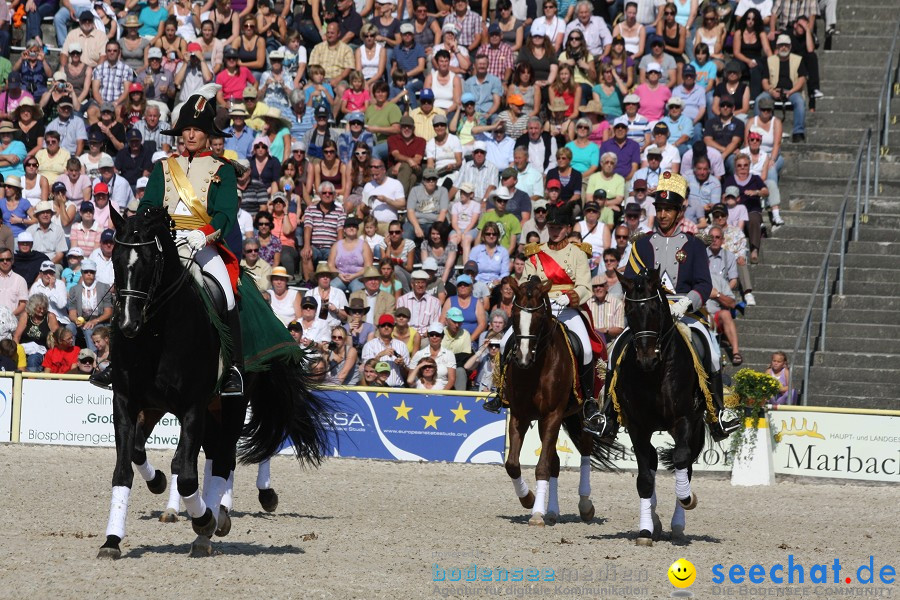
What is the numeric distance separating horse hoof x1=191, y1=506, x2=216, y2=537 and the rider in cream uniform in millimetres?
4488

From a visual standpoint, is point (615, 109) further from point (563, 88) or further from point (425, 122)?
point (425, 122)

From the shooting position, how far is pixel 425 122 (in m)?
23.8

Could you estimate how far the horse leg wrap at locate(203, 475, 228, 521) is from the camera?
1088 cm

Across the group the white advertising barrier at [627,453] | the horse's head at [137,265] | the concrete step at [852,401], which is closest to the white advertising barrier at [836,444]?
the white advertising barrier at [627,453]

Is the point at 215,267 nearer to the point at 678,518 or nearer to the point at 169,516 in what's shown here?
the point at 169,516

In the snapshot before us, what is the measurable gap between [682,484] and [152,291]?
16.1ft

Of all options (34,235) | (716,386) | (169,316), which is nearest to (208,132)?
(169,316)

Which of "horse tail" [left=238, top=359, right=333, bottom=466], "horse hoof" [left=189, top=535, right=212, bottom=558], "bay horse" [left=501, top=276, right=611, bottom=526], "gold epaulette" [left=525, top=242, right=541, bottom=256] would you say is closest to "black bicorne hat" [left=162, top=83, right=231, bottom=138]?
"horse tail" [left=238, top=359, right=333, bottom=466]

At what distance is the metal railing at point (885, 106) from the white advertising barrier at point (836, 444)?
5634 millimetres

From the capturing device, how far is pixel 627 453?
18.5 m

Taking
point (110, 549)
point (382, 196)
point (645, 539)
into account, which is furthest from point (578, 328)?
point (382, 196)

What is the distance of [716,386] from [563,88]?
1168 centimetres

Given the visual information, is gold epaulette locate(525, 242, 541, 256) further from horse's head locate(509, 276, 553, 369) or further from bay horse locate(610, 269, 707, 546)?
bay horse locate(610, 269, 707, 546)

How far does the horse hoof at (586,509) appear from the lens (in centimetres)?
1404
